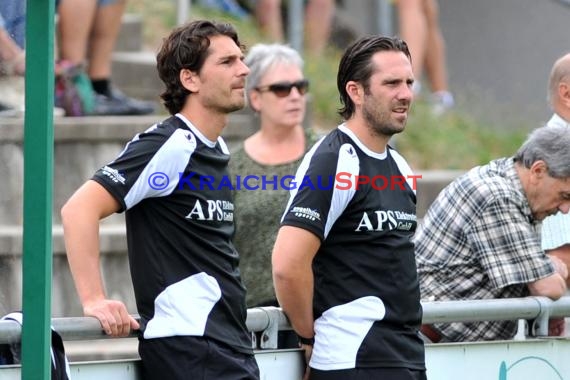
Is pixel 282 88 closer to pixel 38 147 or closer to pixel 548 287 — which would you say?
pixel 548 287

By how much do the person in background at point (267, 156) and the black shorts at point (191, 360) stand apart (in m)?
1.36

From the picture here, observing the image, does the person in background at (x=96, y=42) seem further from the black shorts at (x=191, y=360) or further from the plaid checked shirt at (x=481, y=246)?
the black shorts at (x=191, y=360)

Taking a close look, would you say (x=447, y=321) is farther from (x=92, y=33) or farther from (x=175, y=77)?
(x=92, y=33)

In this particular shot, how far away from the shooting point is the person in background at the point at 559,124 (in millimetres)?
5684

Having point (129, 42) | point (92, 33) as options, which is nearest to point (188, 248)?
point (92, 33)

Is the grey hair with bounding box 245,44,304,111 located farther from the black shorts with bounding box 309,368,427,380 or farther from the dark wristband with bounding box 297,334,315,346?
the black shorts with bounding box 309,368,427,380

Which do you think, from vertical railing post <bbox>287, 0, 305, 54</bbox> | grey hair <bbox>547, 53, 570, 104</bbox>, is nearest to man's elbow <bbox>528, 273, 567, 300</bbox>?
grey hair <bbox>547, 53, 570, 104</bbox>

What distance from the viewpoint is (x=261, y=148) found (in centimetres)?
614

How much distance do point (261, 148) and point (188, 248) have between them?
1.77 metres

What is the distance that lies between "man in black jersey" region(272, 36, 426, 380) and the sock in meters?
4.04

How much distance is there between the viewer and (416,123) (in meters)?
10.4

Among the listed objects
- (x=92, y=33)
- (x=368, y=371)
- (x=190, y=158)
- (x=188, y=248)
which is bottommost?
(x=368, y=371)

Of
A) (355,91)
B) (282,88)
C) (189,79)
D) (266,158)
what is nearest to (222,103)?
(189,79)

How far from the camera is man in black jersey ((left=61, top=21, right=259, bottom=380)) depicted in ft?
14.2
